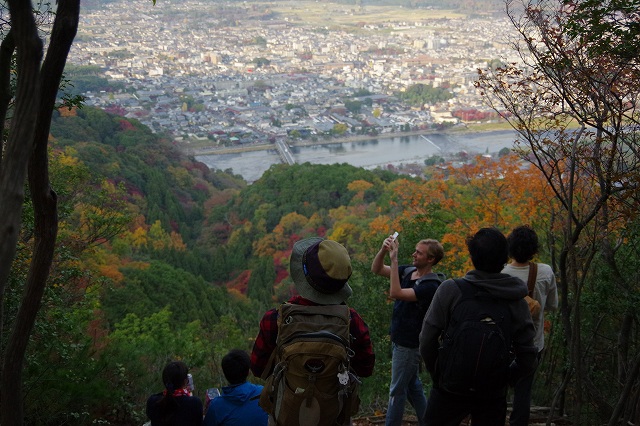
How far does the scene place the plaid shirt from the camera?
2234mm

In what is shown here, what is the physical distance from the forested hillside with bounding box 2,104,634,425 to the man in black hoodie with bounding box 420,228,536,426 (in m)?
1.96

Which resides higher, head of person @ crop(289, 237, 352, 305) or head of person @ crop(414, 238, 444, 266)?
head of person @ crop(289, 237, 352, 305)

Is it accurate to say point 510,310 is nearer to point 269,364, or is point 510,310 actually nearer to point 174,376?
point 269,364

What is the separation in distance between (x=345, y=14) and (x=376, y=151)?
62.3 meters

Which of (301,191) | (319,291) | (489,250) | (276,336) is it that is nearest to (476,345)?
(489,250)

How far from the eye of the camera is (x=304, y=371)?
82.8 inches

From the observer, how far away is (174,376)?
101 inches

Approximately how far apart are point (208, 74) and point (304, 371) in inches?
2593

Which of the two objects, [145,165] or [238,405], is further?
[145,165]

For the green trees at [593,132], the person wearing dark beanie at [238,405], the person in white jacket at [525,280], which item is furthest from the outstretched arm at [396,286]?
the green trees at [593,132]

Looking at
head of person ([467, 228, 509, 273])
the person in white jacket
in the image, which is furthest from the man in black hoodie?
the person in white jacket

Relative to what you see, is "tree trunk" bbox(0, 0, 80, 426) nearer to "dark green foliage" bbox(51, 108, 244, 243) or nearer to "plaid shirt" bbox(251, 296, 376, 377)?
"plaid shirt" bbox(251, 296, 376, 377)

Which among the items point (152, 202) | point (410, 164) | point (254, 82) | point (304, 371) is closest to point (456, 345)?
point (304, 371)

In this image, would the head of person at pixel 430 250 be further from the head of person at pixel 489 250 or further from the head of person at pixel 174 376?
the head of person at pixel 174 376
